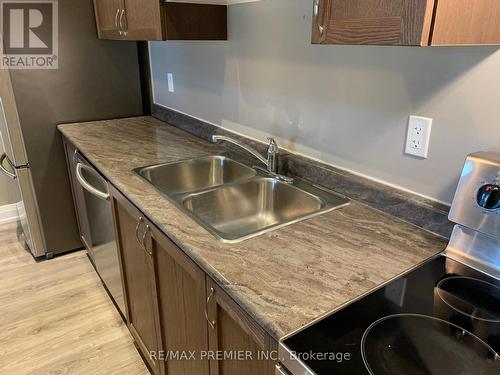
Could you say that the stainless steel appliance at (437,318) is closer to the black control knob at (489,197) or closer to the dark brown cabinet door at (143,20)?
the black control knob at (489,197)

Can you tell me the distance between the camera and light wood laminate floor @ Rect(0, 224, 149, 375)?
1831 mm

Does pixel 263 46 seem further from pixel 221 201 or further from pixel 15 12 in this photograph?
pixel 15 12

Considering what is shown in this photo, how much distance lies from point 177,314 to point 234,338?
0.38 metres

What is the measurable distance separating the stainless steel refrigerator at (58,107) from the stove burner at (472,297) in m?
2.29

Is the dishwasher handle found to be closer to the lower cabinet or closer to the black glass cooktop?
the lower cabinet

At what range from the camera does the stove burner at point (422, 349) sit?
Answer: 2.24 feet

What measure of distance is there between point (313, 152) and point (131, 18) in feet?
3.82

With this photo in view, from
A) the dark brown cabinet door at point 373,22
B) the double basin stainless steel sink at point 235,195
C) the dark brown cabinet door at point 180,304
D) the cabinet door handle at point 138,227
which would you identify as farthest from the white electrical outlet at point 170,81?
the dark brown cabinet door at point 373,22

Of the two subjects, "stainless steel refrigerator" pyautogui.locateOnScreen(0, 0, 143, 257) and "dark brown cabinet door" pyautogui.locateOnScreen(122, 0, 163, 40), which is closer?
"dark brown cabinet door" pyautogui.locateOnScreen(122, 0, 163, 40)

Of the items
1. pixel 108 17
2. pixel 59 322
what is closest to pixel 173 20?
pixel 108 17

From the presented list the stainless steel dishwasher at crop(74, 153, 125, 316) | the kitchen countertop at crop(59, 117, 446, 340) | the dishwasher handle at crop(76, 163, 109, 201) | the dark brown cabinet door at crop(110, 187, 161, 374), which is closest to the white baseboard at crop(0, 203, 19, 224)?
the stainless steel dishwasher at crop(74, 153, 125, 316)

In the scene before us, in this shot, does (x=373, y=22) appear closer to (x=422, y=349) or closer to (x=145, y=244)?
(x=422, y=349)

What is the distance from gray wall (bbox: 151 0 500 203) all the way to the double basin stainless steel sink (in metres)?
0.17

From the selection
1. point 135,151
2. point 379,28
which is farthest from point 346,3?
point 135,151
